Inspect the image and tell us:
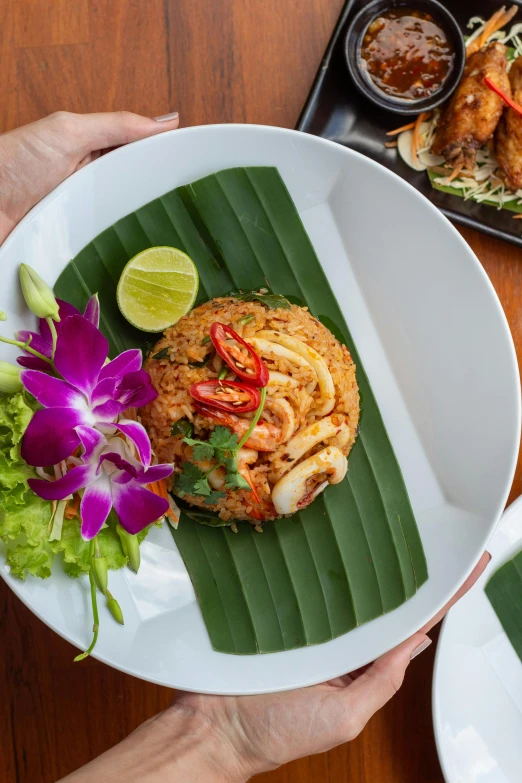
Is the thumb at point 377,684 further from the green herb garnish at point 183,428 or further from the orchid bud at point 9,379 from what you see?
the orchid bud at point 9,379

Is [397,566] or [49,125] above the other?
[49,125]

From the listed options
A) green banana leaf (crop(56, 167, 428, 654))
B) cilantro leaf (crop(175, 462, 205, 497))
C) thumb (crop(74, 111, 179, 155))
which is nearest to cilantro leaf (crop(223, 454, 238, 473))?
cilantro leaf (crop(175, 462, 205, 497))

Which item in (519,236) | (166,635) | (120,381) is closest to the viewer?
(120,381)

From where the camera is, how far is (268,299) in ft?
9.34

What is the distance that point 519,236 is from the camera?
126 inches

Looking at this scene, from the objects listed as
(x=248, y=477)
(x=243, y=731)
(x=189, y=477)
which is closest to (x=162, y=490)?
(x=189, y=477)

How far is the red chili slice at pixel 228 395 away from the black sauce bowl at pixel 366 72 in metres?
1.55

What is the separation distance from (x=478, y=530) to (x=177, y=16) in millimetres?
2759

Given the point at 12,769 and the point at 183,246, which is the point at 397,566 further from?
the point at 12,769

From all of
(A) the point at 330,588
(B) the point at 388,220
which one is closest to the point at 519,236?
(B) the point at 388,220

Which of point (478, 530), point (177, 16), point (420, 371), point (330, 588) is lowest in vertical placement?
point (330, 588)

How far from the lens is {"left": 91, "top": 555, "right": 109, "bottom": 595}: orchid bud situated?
2529 millimetres

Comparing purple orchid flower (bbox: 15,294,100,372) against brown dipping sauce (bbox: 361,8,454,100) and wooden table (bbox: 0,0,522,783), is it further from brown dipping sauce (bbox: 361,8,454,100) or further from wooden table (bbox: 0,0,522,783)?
brown dipping sauce (bbox: 361,8,454,100)

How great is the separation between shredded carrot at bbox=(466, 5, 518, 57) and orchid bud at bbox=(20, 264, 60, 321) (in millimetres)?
2399
